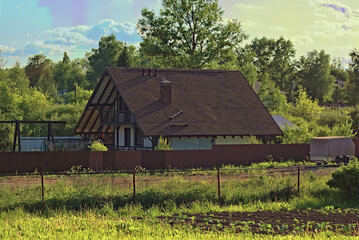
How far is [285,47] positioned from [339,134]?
77.7 m

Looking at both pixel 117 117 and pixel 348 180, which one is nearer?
pixel 348 180

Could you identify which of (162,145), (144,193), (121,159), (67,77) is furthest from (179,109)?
(67,77)

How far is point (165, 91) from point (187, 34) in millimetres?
23292

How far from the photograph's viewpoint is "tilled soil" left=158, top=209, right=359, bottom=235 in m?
16.6

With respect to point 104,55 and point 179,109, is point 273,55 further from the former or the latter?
point 179,109

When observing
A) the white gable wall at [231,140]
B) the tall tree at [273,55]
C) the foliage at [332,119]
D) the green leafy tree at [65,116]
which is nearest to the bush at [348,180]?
the white gable wall at [231,140]

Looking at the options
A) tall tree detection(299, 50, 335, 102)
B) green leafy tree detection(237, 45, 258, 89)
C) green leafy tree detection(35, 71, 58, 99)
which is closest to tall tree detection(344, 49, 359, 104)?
tall tree detection(299, 50, 335, 102)

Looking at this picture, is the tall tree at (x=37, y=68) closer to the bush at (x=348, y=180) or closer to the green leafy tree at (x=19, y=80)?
the green leafy tree at (x=19, y=80)

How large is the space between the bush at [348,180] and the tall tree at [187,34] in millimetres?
46918

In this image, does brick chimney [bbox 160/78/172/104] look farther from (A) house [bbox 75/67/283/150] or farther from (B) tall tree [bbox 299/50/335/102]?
(B) tall tree [bbox 299/50/335/102]

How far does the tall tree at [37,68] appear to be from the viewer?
146m

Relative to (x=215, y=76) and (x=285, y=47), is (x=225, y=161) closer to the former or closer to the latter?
(x=215, y=76)

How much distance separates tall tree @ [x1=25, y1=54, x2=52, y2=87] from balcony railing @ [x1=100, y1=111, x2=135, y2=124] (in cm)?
9268

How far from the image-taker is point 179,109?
160 ft
